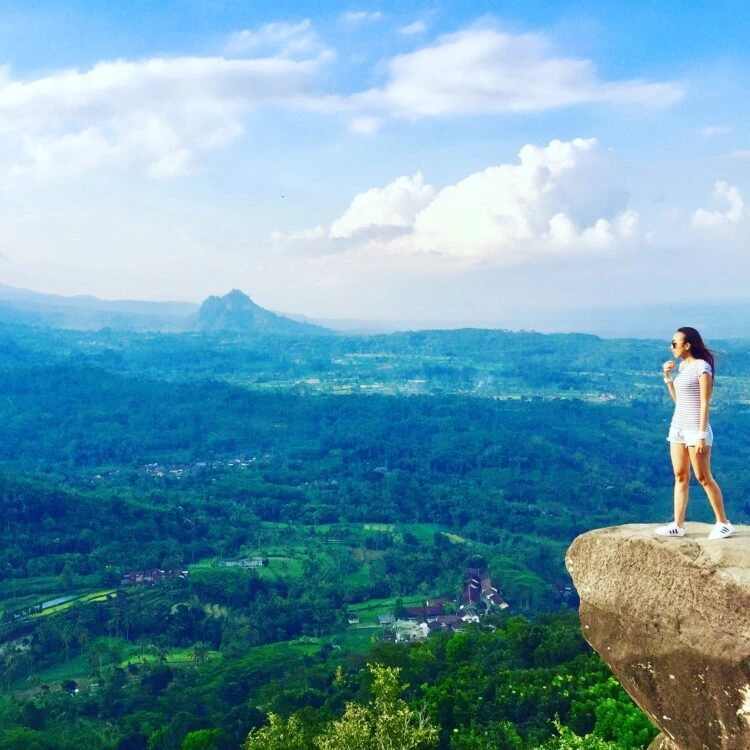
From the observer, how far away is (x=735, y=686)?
21.7ft

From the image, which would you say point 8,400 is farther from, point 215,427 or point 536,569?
point 536,569

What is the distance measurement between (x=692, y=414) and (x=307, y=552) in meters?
51.9

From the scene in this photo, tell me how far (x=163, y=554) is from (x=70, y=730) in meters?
27.2

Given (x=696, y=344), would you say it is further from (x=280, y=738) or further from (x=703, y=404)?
(x=280, y=738)

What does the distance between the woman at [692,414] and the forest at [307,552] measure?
2522 millimetres

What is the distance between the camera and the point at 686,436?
7.88 m

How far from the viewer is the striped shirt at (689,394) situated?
303 inches

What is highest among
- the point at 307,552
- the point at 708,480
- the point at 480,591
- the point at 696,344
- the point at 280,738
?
the point at 696,344

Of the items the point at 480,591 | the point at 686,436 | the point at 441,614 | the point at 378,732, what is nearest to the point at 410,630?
the point at 441,614

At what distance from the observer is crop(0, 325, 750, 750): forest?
881 inches

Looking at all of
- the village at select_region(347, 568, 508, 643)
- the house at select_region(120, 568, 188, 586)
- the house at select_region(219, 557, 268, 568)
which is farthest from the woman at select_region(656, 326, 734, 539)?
the house at select_region(219, 557, 268, 568)

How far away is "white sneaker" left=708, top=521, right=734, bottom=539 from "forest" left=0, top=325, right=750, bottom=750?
3.21m

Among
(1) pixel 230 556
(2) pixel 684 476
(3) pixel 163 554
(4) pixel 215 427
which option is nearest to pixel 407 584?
(1) pixel 230 556

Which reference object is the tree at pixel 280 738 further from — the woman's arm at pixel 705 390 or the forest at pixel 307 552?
the woman's arm at pixel 705 390
